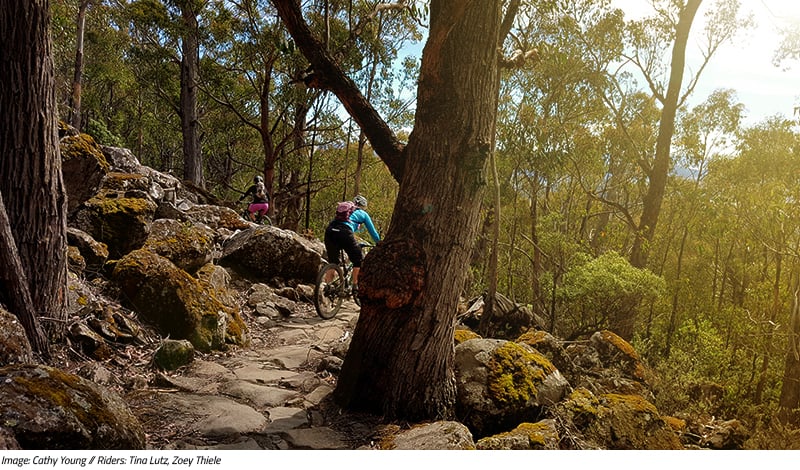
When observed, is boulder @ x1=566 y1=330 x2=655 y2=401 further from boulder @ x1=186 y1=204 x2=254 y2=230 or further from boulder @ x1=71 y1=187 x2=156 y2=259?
boulder @ x1=186 y1=204 x2=254 y2=230

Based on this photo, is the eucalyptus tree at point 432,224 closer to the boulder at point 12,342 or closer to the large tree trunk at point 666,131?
the boulder at point 12,342

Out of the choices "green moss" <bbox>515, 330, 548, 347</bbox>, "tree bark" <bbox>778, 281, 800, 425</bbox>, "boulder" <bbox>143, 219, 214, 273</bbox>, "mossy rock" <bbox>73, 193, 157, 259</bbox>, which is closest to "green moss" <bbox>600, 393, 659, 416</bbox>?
"green moss" <bbox>515, 330, 548, 347</bbox>

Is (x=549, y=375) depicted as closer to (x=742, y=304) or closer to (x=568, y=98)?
(x=568, y=98)

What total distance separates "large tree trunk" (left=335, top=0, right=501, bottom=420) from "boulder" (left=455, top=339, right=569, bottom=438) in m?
0.28

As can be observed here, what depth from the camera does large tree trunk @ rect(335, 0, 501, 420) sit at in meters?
3.59

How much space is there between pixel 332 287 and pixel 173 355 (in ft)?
10.2

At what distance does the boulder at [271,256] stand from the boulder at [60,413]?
5485 mm

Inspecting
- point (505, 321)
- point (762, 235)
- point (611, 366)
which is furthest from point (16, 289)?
point (762, 235)

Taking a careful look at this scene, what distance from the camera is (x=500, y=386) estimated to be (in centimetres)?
388

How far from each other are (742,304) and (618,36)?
8.86 meters

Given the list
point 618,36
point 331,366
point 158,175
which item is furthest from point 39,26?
point 618,36

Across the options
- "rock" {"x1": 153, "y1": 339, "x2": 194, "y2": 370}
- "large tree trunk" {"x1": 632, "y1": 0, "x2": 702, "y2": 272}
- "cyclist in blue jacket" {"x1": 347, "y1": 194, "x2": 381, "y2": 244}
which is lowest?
"rock" {"x1": 153, "y1": 339, "x2": 194, "y2": 370}

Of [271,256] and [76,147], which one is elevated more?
[76,147]

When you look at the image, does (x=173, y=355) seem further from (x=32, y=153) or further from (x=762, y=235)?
(x=762, y=235)
